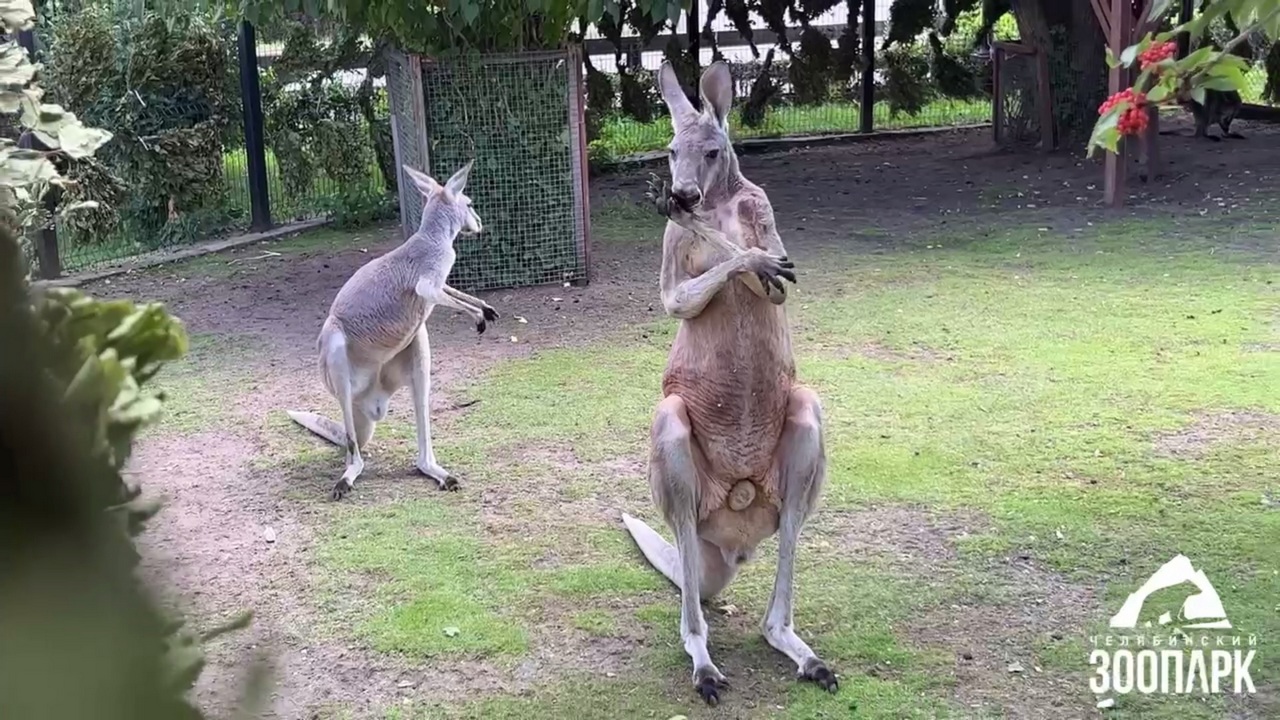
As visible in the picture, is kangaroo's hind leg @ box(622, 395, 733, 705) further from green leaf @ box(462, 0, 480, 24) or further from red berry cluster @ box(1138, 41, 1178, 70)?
green leaf @ box(462, 0, 480, 24)

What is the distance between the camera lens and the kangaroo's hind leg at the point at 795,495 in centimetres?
370

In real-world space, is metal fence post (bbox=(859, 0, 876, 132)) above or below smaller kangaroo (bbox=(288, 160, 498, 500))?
above

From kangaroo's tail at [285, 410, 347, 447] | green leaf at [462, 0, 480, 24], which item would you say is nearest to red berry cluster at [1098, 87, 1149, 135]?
kangaroo's tail at [285, 410, 347, 447]

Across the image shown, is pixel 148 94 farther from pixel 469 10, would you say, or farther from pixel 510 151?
pixel 469 10

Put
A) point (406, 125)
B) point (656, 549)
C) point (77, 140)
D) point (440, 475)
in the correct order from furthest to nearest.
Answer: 1. point (406, 125)
2. point (440, 475)
3. point (656, 549)
4. point (77, 140)

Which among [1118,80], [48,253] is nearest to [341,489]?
[48,253]

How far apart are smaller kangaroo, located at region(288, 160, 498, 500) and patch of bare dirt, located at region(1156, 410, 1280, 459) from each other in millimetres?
2896

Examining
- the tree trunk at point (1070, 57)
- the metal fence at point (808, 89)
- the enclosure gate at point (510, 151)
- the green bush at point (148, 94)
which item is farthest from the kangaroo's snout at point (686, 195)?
→ the tree trunk at point (1070, 57)

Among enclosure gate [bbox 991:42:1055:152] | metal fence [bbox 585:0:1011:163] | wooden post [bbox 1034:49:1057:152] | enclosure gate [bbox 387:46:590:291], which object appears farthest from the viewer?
metal fence [bbox 585:0:1011:163]

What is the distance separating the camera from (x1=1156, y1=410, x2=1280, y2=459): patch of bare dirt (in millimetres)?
5270

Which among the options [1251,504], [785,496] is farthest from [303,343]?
[1251,504]

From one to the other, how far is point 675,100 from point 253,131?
6807 mm

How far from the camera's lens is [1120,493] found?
16.0ft

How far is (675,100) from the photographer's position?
12.6ft
